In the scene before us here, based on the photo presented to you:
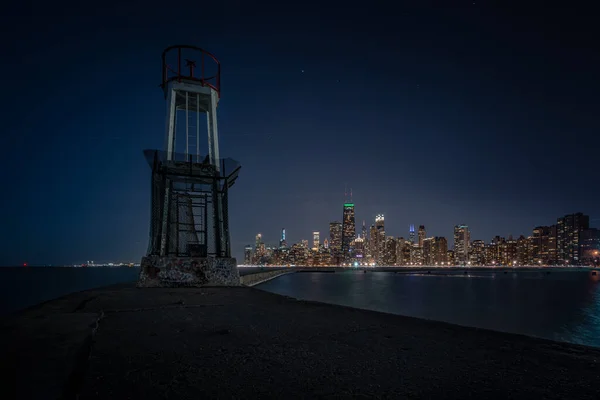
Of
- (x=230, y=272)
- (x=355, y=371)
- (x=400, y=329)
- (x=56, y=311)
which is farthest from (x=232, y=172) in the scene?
(x=355, y=371)

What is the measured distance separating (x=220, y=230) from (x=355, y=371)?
1361cm

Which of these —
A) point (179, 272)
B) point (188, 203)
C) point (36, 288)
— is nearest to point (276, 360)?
point (179, 272)

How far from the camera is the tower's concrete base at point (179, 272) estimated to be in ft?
48.3

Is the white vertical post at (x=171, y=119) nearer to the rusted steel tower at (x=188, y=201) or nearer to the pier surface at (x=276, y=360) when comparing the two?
the rusted steel tower at (x=188, y=201)

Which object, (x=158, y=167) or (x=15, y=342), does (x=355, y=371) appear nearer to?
(x=15, y=342)

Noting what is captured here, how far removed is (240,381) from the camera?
3527mm

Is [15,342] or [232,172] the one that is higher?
[232,172]

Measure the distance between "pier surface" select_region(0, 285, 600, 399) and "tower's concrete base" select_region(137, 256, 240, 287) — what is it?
7.86 meters

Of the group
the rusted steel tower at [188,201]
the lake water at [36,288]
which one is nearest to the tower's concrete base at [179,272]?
the rusted steel tower at [188,201]

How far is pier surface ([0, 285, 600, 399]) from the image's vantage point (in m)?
3.28

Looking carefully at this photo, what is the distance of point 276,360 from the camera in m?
4.30

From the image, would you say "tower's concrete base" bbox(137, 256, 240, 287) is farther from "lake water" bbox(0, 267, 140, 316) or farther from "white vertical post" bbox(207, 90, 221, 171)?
"lake water" bbox(0, 267, 140, 316)

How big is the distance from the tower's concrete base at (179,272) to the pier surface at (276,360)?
7863 mm

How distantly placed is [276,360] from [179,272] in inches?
466
